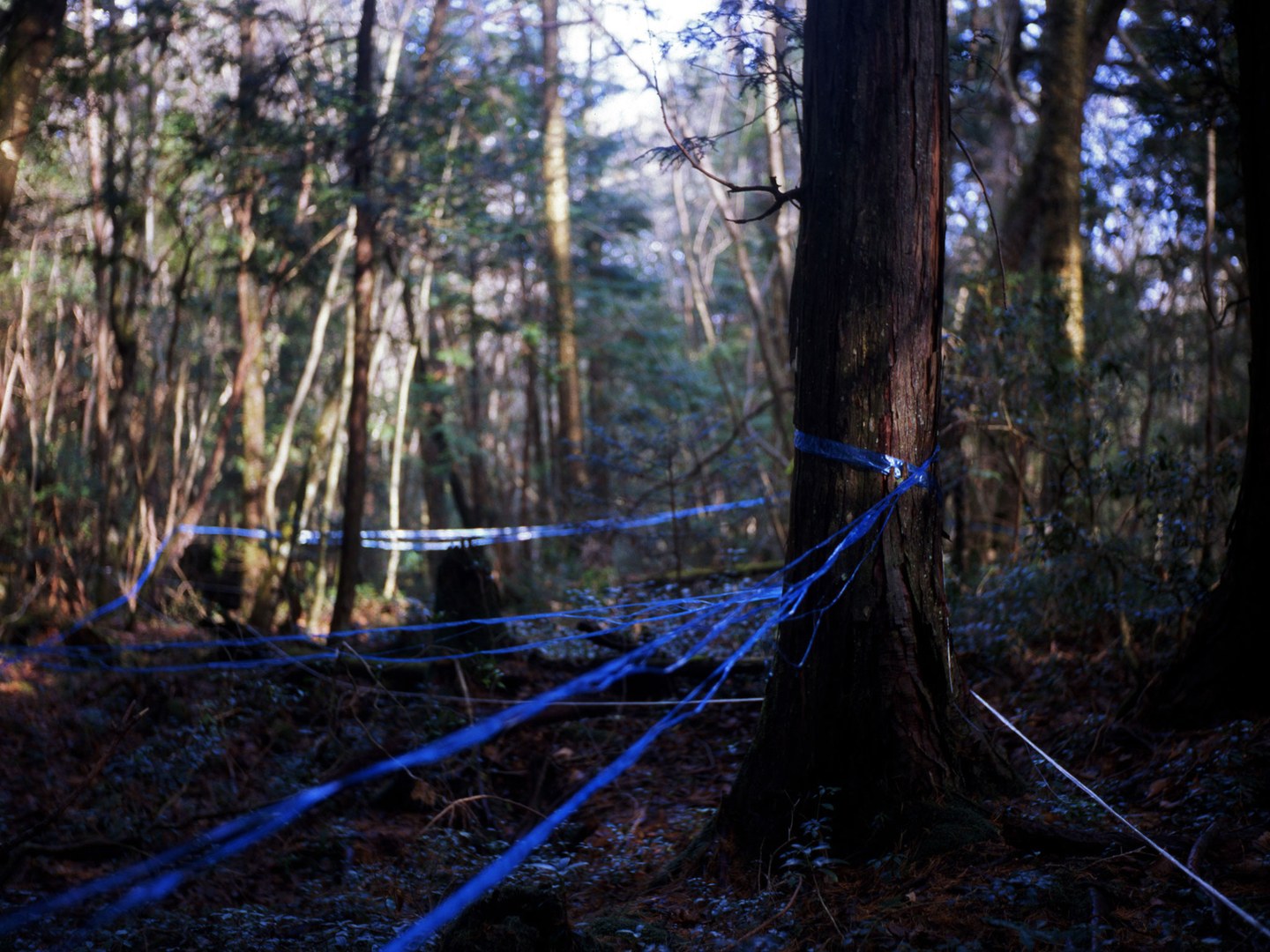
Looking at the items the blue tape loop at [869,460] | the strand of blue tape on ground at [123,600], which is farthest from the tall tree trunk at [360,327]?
the blue tape loop at [869,460]

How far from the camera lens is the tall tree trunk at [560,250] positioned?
1630 centimetres

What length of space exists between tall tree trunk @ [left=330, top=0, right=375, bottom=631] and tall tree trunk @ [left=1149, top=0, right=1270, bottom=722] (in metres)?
6.36

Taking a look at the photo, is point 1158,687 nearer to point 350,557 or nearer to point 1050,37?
point 350,557

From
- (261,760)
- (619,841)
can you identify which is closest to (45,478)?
(261,760)

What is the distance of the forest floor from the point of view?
348 cm

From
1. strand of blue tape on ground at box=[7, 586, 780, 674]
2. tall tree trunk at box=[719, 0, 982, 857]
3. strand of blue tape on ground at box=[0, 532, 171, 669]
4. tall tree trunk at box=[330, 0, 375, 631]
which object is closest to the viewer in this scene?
tall tree trunk at box=[719, 0, 982, 857]

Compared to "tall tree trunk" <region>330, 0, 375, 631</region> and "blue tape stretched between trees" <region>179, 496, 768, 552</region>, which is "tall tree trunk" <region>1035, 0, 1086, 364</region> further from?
"tall tree trunk" <region>330, 0, 375, 631</region>

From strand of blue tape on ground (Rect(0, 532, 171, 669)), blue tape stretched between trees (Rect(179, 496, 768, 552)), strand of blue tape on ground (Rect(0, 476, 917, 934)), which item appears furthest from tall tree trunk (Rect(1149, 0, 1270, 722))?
strand of blue tape on ground (Rect(0, 532, 171, 669))

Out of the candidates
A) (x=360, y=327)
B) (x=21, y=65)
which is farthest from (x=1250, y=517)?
(x=21, y=65)

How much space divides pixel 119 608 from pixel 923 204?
974 centimetres

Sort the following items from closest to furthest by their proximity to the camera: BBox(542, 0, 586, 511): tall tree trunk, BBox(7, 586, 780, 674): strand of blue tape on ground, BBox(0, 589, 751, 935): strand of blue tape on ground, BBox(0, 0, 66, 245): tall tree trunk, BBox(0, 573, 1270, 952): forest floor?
1. BBox(0, 573, 1270, 952): forest floor
2. BBox(0, 589, 751, 935): strand of blue tape on ground
3. BBox(7, 586, 780, 674): strand of blue tape on ground
4. BBox(0, 0, 66, 245): tall tree trunk
5. BBox(542, 0, 586, 511): tall tree trunk

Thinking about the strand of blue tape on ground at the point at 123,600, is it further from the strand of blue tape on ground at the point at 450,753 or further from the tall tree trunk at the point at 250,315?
the strand of blue tape on ground at the point at 450,753

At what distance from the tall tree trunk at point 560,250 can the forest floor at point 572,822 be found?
813cm

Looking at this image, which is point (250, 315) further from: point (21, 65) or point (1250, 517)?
point (1250, 517)
